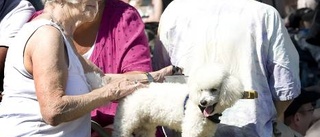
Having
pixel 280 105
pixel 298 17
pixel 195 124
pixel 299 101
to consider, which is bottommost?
pixel 298 17

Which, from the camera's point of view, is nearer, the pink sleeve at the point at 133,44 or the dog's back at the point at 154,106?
the dog's back at the point at 154,106

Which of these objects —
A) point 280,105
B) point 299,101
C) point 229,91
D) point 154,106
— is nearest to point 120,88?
point 154,106

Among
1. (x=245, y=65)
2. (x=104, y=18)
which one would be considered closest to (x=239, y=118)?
(x=245, y=65)

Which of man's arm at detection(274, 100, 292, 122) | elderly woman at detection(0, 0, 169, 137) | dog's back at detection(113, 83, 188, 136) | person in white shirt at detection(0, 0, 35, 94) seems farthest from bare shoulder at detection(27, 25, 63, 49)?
man's arm at detection(274, 100, 292, 122)

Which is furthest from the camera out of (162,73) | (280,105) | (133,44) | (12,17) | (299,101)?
(299,101)

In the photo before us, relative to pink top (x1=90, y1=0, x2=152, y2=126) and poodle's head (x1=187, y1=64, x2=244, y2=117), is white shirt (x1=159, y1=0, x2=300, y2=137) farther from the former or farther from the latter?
poodle's head (x1=187, y1=64, x2=244, y2=117)

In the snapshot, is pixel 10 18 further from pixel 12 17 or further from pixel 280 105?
pixel 280 105

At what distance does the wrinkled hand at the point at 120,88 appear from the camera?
2.78m

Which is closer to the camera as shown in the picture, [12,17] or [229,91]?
[229,91]

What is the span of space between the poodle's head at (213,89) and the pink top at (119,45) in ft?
1.79

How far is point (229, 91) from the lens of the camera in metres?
2.71

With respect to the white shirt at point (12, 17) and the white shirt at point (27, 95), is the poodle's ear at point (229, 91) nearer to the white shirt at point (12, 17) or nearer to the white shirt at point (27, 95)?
the white shirt at point (27, 95)

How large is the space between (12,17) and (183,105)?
1.14m

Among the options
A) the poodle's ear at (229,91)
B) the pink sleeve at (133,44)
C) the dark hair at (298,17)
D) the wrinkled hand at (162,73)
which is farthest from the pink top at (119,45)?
the dark hair at (298,17)
